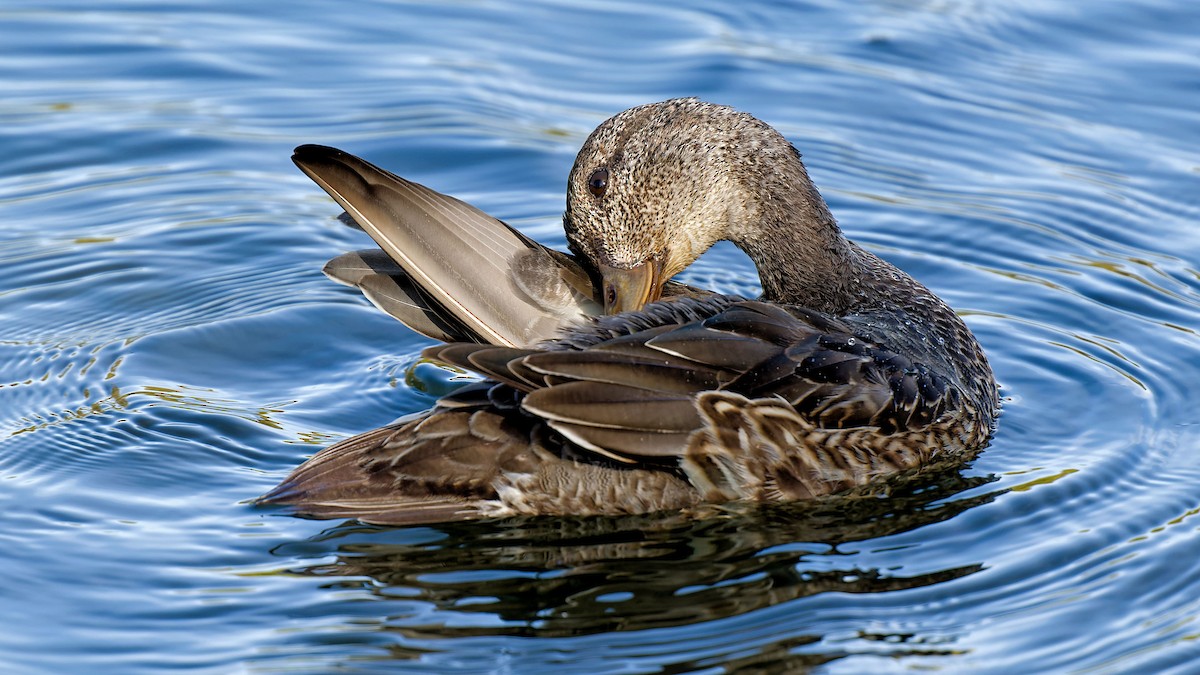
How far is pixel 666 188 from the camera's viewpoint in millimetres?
6918

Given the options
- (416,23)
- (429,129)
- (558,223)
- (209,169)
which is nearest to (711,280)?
(558,223)

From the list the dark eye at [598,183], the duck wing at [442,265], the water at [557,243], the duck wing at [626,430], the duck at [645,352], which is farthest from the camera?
the dark eye at [598,183]

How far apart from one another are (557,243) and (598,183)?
91.0 inches

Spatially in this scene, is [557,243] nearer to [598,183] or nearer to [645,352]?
[598,183]

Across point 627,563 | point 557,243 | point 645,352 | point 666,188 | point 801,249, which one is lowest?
point 627,563

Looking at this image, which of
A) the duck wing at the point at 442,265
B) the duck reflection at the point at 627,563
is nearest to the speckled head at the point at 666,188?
the duck wing at the point at 442,265

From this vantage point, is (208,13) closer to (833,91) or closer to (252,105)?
(252,105)

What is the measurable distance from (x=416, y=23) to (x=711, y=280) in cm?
410

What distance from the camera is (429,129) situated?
1040cm

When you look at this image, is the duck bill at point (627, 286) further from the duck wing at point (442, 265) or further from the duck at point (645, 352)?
the duck wing at point (442, 265)

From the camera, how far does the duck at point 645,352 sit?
230 inches

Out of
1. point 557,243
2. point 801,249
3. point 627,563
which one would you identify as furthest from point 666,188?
point 557,243

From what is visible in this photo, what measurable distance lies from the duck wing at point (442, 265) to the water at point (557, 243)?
77 centimetres

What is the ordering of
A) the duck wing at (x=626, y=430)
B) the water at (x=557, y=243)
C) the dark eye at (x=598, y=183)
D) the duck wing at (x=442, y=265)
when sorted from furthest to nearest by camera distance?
the dark eye at (x=598, y=183), the duck wing at (x=442, y=265), the duck wing at (x=626, y=430), the water at (x=557, y=243)
